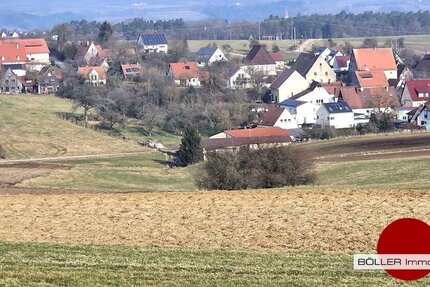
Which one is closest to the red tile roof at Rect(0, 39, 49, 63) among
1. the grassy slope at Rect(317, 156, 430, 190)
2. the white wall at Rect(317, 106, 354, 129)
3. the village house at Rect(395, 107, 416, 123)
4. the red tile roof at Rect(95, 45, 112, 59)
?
the red tile roof at Rect(95, 45, 112, 59)

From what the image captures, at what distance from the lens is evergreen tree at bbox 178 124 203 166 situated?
4266cm

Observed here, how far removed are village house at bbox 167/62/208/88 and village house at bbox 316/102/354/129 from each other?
1735cm

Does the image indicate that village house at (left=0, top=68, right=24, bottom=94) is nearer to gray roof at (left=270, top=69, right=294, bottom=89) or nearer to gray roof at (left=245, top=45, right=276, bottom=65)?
gray roof at (left=270, top=69, right=294, bottom=89)

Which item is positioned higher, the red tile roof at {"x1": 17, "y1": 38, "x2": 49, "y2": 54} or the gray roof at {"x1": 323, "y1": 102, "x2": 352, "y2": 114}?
the red tile roof at {"x1": 17, "y1": 38, "x2": 49, "y2": 54}

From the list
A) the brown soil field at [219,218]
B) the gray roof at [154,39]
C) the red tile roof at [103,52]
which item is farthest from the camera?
the gray roof at [154,39]

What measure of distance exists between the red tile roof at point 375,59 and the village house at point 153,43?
2787 centimetres

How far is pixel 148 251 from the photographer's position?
13.4 meters

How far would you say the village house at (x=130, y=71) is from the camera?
75.7 meters

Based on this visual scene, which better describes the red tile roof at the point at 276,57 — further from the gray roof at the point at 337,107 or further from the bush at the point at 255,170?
the bush at the point at 255,170

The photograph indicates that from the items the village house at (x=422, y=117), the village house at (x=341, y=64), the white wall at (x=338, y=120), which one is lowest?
the white wall at (x=338, y=120)

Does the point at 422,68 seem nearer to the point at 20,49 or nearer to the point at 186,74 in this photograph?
the point at 186,74

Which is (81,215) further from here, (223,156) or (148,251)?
(223,156)

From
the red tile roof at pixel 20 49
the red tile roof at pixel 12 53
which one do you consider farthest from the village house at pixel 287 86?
the red tile roof at pixel 12 53

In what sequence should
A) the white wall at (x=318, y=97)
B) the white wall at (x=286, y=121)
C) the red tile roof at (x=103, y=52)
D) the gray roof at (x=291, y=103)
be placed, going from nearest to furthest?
1. the white wall at (x=286, y=121)
2. the gray roof at (x=291, y=103)
3. the white wall at (x=318, y=97)
4. the red tile roof at (x=103, y=52)
